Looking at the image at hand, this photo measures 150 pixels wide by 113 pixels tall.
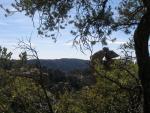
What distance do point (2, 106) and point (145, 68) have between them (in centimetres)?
1052

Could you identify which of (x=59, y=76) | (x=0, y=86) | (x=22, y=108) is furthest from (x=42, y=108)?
(x=59, y=76)

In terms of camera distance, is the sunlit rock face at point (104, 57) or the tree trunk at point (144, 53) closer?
the tree trunk at point (144, 53)

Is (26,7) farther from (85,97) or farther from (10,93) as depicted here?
(85,97)

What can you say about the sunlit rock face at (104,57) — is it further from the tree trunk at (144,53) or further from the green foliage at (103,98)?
the tree trunk at (144,53)

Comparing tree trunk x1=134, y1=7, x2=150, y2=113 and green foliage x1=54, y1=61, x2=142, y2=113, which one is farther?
green foliage x1=54, y1=61, x2=142, y2=113

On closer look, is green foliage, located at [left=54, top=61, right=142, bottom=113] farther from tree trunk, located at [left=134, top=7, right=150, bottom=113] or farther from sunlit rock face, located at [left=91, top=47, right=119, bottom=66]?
tree trunk, located at [left=134, top=7, right=150, bottom=113]

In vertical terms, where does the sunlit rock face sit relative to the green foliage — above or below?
above

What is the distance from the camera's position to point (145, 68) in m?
10.7

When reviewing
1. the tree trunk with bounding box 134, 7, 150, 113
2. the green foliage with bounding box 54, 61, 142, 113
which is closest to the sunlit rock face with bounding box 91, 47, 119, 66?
the green foliage with bounding box 54, 61, 142, 113

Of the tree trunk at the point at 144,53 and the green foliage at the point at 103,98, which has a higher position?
the tree trunk at the point at 144,53

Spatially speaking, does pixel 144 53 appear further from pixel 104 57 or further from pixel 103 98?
pixel 104 57

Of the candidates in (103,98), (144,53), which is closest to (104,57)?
(103,98)

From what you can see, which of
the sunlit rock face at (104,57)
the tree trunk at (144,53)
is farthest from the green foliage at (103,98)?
the tree trunk at (144,53)

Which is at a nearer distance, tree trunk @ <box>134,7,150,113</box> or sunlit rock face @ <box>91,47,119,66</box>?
tree trunk @ <box>134,7,150,113</box>
